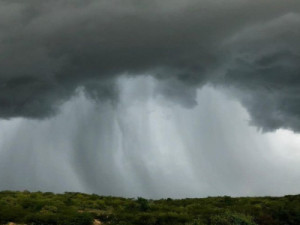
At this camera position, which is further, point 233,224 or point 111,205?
point 111,205

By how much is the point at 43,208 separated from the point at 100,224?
5.06 m

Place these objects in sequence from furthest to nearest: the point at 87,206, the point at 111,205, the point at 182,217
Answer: the point at 111,205, the point at 87,206, the point at 182,217

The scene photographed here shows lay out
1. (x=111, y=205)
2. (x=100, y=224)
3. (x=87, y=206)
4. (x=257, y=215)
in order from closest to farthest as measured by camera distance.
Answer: (x=100, y=224), (x=257, y=215), (x=87, y=206), (x=111, y=205)

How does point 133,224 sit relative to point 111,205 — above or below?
below

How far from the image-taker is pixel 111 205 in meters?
36.1

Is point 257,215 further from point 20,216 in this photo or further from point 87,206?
point 20,216

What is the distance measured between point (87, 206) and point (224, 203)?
13011 millimetres

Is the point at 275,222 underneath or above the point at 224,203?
underneath

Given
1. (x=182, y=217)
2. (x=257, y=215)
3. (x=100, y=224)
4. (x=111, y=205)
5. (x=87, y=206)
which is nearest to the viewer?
(x=100, y=224)

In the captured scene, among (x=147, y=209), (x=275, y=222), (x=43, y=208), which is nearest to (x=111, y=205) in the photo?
(x=147, y=209)

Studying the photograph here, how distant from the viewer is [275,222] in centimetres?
2798

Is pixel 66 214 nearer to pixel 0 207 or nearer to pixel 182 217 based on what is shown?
pixel 0 207

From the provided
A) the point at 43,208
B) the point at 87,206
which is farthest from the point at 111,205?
the point at 43,208

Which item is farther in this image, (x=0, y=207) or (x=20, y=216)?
(x=0, y=207)
